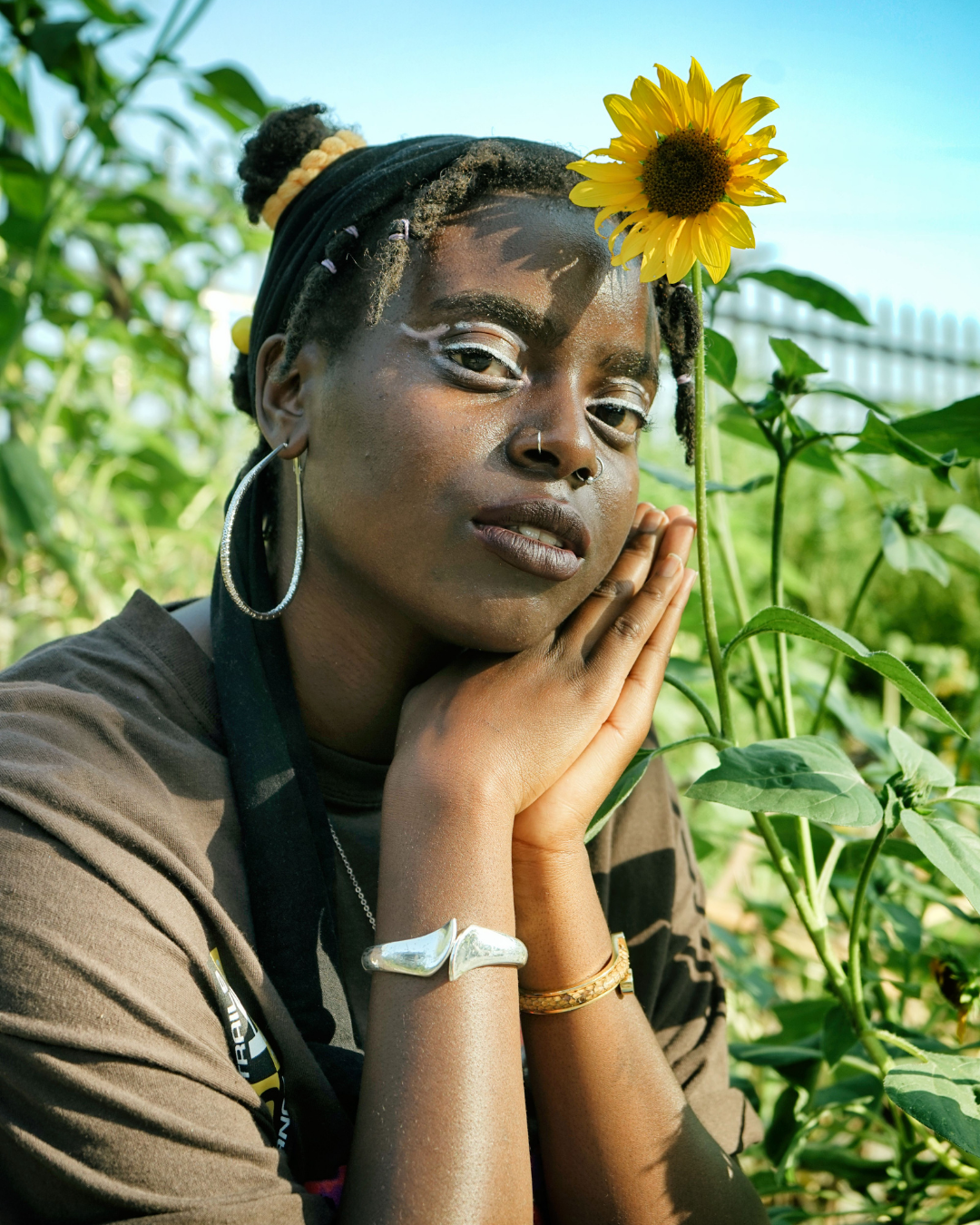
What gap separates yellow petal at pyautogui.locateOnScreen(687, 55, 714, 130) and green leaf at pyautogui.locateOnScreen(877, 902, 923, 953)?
1206 millimetres

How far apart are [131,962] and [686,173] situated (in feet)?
3.60

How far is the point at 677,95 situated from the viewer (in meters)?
1.24

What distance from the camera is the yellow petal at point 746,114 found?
1219 mm

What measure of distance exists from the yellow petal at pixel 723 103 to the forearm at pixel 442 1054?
854 mm

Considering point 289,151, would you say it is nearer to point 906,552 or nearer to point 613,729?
point 613,729

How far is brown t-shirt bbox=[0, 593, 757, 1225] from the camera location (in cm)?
112

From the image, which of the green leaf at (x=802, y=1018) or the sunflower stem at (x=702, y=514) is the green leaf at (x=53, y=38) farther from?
the green leaf at (x=802, y=1018)

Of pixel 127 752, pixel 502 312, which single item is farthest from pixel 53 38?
pixel 127 752

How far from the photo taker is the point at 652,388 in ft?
5.47

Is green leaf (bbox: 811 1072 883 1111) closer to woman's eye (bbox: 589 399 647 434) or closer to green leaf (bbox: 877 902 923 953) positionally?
green leaf (bbox: 877 902 923 953)

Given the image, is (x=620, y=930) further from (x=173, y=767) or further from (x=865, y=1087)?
(x=173, y=767)

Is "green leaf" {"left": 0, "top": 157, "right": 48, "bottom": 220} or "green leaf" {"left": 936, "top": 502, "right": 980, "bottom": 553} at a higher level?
"green leaf" {"left": 0, "top": 157, "right": 48, "bottom": 220}

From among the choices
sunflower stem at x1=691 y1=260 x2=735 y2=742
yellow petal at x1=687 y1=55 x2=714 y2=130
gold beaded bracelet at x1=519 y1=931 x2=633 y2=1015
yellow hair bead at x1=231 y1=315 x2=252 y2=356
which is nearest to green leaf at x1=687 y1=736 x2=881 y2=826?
sunflower stem at x1=691 y1=260 x2=735 y2=742

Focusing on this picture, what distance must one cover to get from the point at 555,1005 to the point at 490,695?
42 centimetres
